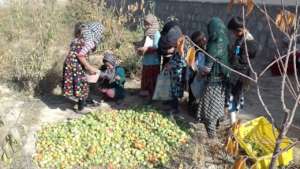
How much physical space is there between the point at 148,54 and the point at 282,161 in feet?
7.83

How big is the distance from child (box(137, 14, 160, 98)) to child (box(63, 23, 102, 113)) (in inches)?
23.9

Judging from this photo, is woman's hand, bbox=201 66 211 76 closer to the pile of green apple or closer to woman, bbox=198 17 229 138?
woman, bbox=198 17 229 138

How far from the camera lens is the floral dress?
614cm

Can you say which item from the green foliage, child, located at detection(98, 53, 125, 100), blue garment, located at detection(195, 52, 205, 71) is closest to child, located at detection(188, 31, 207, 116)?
blue garment, located at detection(195, 52, 205, 71)

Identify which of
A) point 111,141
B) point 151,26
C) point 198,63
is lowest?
point 111,141

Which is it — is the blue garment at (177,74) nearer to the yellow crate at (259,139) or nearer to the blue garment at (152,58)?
the blue garment at (152,58)

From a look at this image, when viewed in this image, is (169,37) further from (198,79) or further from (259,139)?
(259,139)

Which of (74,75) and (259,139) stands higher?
(74,75)

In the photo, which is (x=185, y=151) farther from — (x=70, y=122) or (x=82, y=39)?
(x=82, y=39)

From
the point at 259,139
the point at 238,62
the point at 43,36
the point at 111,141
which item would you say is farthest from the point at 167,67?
the point at 43,36

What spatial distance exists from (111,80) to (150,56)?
0.60 meters

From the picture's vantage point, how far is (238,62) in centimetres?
528

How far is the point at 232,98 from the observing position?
5547mm

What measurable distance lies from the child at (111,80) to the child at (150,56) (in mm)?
318
